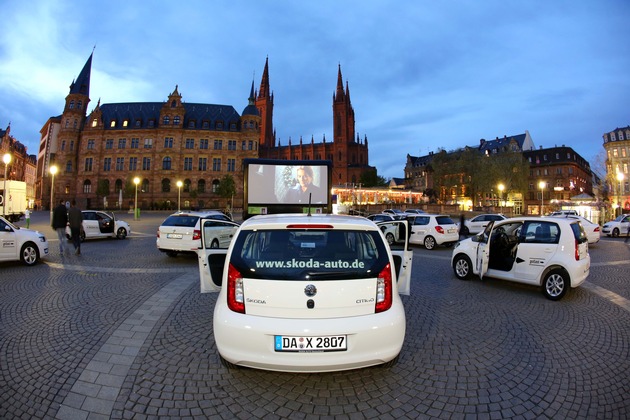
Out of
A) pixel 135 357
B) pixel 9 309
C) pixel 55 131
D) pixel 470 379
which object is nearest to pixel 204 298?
pixel 135 357

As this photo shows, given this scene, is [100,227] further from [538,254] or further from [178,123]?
[178,123]

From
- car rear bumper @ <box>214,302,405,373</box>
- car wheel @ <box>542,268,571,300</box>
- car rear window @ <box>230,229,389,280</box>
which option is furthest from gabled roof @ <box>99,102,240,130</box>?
→ car rear bumper @ <box>214,302,405,373</box>

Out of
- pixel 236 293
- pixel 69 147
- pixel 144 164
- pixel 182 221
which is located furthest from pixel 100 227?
pixel 69 147

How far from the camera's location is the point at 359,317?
288cm

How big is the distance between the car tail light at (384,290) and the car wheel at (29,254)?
1057cm

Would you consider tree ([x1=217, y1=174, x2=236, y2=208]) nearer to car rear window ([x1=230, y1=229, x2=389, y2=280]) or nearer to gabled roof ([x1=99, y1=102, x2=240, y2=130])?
gabled roof ([x1=99, y1=102, x2=240, y2=130])

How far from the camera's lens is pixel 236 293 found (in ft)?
9.66

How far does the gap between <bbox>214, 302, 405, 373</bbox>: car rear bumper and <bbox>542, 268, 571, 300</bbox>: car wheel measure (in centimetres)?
502

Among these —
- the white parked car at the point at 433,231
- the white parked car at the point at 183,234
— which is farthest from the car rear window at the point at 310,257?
the white parked car at the point at 433,231

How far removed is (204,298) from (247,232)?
11.6ft

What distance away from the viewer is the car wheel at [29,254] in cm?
889

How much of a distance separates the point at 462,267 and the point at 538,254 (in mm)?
1799

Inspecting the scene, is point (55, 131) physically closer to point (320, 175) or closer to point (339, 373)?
point (320, 175)

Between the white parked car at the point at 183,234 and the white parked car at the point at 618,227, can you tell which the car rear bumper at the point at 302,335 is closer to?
the white parked car at the point at 183,234
